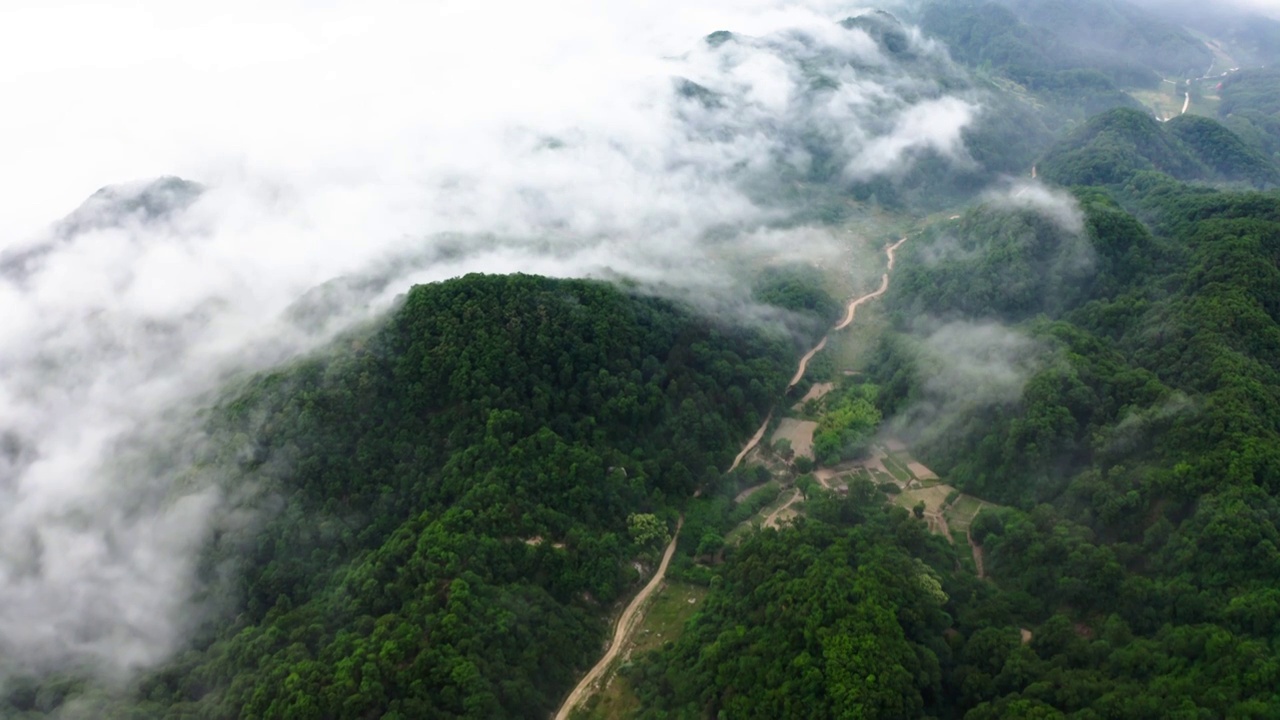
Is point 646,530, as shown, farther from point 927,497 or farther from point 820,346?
point 820,346

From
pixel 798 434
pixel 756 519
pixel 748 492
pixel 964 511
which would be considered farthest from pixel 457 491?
pixel 964 511

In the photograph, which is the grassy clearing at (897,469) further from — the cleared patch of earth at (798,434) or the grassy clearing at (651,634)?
the grassy clearing at (651,634)

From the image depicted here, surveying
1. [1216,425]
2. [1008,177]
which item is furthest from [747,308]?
[1008,177]

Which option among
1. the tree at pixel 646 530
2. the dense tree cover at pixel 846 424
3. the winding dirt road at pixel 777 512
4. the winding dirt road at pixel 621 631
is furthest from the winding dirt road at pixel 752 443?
the tree at pixel 646 530

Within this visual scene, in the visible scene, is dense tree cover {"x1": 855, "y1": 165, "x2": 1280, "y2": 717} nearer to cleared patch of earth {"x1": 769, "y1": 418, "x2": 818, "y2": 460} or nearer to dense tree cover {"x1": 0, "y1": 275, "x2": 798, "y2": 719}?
cleared patch of earth {"x1": 769, "y1": 418, "x2": 818, "y2": 460}

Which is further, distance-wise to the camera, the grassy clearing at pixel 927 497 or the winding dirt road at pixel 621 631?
the grassy clearing at pixel 927 497

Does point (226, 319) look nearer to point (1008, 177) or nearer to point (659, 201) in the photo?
point (659, 201)
